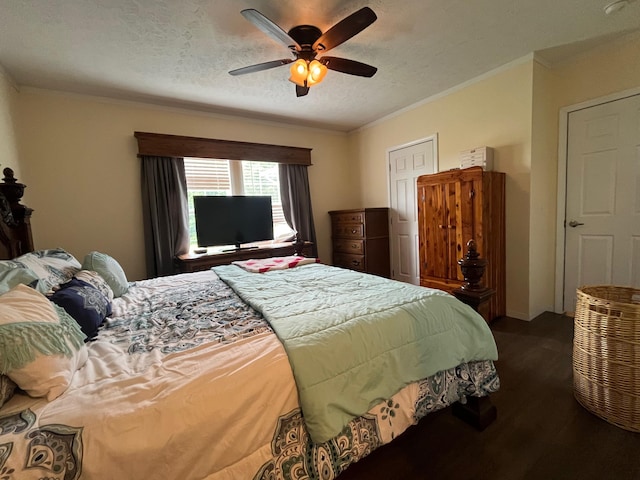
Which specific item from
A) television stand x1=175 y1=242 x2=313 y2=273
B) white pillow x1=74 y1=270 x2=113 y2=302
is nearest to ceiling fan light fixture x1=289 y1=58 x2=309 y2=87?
white pillow x1=74 y1=270 x2=113 y2=302

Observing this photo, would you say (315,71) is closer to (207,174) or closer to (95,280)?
(95,280)

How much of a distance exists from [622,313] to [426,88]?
9.13 ft

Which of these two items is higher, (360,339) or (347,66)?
(347,66)

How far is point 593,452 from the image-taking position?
132cm

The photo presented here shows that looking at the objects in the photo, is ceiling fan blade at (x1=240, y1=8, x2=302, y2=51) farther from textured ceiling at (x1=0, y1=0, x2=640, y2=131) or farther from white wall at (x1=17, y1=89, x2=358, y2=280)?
white wall at (x1=17, y1=89, x2=358, y2=280)

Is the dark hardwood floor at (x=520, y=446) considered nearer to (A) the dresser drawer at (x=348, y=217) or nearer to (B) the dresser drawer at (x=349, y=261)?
(B) the dresser drawer at (x=349, y=261)

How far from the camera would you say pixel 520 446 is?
1360 mm

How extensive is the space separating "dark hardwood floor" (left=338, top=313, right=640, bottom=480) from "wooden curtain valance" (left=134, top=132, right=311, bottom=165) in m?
3.45

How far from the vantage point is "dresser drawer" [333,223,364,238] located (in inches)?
160

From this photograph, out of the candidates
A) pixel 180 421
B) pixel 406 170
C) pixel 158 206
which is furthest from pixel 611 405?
pixel 158 206

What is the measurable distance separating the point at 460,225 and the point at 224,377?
2681mm

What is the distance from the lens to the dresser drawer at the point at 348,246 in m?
4.08

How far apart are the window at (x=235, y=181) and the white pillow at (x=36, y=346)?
104 inches

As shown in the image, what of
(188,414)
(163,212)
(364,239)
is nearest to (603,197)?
(364,239)
